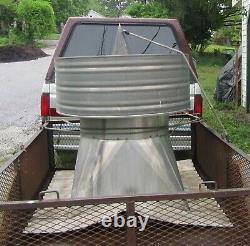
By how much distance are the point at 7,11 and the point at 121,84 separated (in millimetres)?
48822

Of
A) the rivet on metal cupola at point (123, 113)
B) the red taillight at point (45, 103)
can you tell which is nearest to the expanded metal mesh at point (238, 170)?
the rivet on metal cupola at point (123, 113)

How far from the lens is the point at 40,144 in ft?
13.9

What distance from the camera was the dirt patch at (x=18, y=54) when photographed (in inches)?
1313

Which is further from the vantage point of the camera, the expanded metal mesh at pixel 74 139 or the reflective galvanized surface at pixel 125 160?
the expanded metal mesh at pixel 74 139

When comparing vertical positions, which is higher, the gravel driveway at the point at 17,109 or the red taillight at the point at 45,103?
the red taillight at the point at 45,103

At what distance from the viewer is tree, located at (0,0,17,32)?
48344 millimetres

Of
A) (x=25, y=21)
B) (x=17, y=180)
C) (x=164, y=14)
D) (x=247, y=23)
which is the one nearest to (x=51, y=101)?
(x=17, y=180)

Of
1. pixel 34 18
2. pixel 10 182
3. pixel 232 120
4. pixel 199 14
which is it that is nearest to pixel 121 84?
pixel 10 182

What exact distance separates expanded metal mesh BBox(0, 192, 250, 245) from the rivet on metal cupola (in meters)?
0.26

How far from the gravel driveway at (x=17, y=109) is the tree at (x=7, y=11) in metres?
27.3

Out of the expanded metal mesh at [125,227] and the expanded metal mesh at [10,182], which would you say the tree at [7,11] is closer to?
the expanded metal mesh at [10,182]

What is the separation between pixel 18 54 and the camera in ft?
113

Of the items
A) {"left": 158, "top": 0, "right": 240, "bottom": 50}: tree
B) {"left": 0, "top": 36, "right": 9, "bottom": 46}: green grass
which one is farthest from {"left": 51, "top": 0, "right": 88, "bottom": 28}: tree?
{"left": 158, "top": 0, "right": 240, "bottom": 50}: tree

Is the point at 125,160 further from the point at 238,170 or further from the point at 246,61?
the point at 246,61
